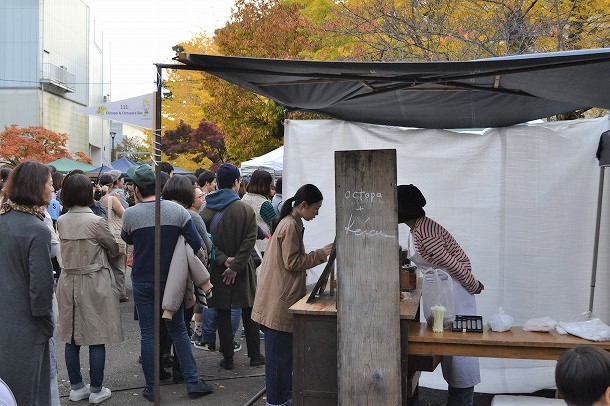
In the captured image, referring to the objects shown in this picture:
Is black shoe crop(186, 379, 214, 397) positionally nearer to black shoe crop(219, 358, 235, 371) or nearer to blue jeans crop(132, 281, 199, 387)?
blue jeans crop(132, 281, 199, 387)

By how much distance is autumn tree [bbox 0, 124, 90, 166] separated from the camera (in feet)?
111

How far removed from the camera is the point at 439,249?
5.20 m

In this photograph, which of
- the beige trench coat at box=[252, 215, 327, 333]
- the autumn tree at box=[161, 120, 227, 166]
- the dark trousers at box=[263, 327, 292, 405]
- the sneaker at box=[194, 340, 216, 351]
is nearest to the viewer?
the beige trench coat at box=[252, 215, 327, 333]

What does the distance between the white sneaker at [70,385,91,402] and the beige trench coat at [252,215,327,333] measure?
6.48 feet

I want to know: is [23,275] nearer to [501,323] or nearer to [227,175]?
[227,175]

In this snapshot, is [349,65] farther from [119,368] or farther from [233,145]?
[233,145]

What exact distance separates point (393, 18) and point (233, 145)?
1646cm

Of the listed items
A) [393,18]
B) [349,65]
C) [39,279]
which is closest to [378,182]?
[349,65]

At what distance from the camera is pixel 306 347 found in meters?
4.79

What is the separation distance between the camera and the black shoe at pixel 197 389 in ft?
21.2

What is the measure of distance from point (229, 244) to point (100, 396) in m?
1.88

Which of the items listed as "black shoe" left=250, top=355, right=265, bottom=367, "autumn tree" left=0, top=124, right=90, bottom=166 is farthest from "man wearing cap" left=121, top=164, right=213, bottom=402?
"autumn tree" left=0, top=124, right=90, bottom=166

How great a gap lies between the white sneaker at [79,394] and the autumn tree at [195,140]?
3011 centimetres

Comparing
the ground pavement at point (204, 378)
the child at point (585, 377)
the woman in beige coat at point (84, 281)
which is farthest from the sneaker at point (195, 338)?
the child at point (585, 377)
